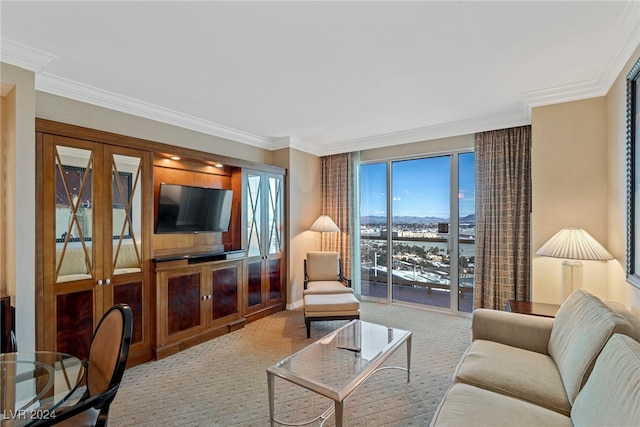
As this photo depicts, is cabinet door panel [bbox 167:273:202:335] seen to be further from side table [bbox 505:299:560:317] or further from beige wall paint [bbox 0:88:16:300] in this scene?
side table [bbox 505:299:560:317]

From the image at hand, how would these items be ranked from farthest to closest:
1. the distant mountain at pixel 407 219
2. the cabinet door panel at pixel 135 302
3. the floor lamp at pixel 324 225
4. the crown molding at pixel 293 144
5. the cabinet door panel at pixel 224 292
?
the floor lamp at pixel 324 225 < the crown molding at pixel 293 144 < the distant mountain at pixel 407 219 < the cabinet door panel at pixel 224 292 < the cabinet door panel at pixel 135 302

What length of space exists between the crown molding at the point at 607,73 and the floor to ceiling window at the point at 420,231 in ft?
4.52

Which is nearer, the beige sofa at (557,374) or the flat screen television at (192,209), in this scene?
the beige sofa at (557,374)

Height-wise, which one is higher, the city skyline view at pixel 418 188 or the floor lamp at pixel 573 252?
the city skyline view at pixel 418 188

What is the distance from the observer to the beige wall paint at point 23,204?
89.0 inches

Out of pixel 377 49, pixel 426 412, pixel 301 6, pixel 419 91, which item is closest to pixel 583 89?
pixel 419 91

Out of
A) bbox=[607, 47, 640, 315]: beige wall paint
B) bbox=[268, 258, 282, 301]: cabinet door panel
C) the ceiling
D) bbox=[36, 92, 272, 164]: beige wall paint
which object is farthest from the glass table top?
bbox=[36, 92, 272, 164]: beige wall paint

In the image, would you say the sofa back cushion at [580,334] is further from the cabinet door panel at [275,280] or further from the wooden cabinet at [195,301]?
the cabinet door panel at [275,280]

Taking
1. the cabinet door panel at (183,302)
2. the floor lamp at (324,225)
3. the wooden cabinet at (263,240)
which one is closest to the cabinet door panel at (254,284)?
the wooden cabinet at (263,240)

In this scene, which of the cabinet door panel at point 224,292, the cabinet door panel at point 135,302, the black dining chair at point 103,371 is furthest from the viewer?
the cabinet door panel at point 224,292

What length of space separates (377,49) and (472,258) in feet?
10.6

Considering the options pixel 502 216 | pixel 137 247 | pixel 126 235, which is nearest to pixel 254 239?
pixel 137 247

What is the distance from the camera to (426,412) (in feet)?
7.29

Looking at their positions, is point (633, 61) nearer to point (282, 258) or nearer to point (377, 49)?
point (377, 49)
